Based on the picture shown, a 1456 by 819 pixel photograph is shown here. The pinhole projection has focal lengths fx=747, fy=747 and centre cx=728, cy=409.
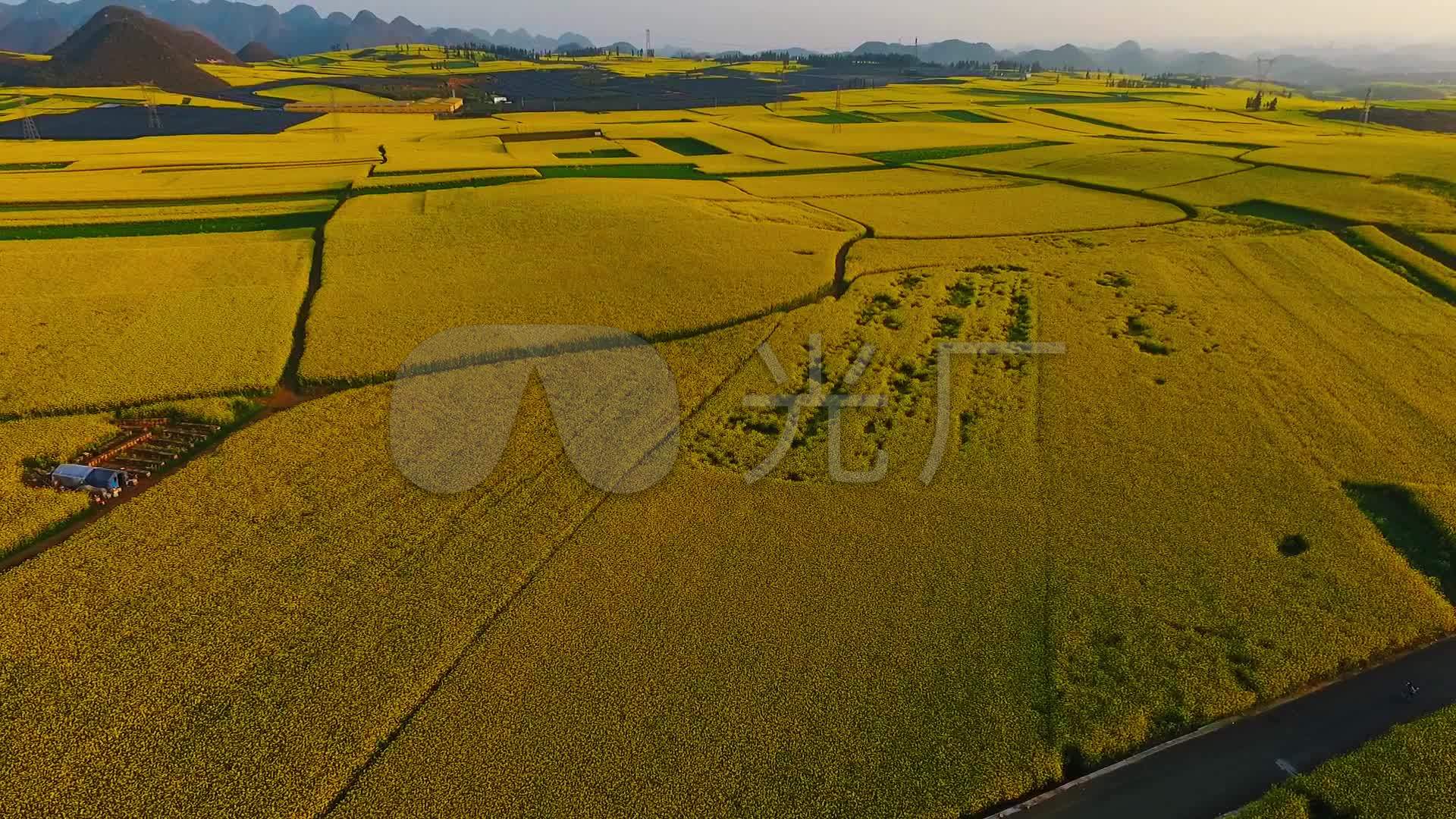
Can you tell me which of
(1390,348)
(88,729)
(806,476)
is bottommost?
(88,729)

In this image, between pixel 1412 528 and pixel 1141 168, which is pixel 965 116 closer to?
pixel 1141 168

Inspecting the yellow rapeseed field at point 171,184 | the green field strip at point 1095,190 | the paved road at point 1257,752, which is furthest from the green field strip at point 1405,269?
the yellow rapeseed field at point 171,184

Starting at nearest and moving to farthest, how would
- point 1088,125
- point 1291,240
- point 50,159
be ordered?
1. point 1291,240
2. point 50,159
3. point 1088,125

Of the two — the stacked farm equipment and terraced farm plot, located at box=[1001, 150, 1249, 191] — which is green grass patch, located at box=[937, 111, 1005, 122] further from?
the stacked farm equipment

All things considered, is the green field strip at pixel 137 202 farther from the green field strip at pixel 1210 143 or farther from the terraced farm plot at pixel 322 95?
the terraced farm plot at pixel 322 95

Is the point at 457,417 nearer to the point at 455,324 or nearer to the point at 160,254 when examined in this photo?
the point at 455,324

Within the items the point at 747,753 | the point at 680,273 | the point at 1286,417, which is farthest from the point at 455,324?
the point at 1286,417
